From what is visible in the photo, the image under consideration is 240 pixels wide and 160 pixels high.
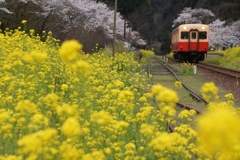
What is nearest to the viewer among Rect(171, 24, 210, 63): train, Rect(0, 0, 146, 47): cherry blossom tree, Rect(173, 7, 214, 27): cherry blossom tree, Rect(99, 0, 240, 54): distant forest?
Rect(0, 0, 146, 47): cherry blossom tree

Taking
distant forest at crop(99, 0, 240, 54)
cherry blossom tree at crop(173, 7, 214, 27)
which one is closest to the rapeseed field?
distant forest at crop(99, 0, 240, 54)

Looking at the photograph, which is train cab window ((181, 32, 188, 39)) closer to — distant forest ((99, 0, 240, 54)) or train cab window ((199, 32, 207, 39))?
train cab window ((199, 32, 207, 39))

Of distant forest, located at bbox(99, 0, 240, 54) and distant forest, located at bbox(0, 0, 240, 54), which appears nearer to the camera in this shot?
distant forest, located at bbox(0, 0, 240, 54)

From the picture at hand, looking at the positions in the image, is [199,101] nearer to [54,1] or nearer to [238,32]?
[54,1]

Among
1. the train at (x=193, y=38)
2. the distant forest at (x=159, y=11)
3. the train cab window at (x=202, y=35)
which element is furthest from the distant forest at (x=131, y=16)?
the train cab window at (x=202, y=35)

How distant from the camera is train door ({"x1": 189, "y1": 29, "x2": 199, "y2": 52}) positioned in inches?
976

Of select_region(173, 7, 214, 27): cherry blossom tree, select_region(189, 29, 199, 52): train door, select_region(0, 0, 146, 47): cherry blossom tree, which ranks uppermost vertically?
select_region(173, 7, 214, 27): cherry blossom tree

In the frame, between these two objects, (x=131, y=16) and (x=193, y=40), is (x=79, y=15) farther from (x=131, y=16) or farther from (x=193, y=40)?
(x=131, y=16)

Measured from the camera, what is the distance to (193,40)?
24922mm

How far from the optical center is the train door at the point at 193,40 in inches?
976

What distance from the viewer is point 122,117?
490cm

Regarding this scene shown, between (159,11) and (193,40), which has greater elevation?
(159,11)

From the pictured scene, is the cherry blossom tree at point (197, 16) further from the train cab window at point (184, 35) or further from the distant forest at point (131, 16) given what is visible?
the train cab window at point (184, 35)

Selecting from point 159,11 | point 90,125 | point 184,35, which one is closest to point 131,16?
point 184,35
